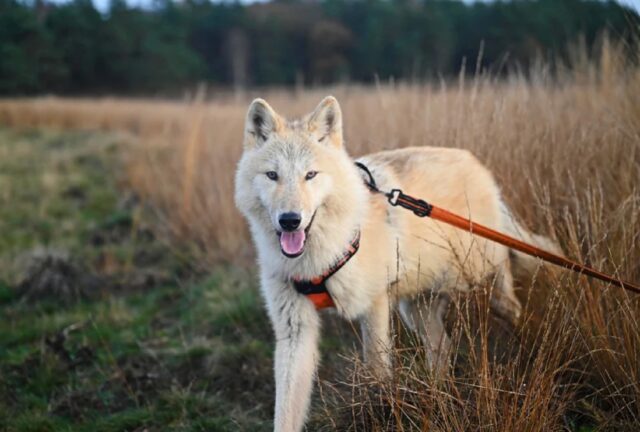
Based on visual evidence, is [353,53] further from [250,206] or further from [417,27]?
[250,206]

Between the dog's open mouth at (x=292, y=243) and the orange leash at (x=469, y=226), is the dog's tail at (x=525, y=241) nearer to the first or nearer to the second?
the orange leash at (x=469, y=226)

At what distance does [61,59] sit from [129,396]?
947 inches

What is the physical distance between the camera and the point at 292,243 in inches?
97.7

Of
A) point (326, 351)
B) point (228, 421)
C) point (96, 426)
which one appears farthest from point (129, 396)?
point (326, 351)

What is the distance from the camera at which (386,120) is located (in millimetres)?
5215

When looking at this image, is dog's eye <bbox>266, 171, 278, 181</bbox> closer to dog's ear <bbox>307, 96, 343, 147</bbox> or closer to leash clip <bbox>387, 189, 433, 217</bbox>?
dog's ear <bbox>307, 96, 343, 147</bbox>

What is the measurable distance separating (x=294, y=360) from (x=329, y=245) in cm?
64

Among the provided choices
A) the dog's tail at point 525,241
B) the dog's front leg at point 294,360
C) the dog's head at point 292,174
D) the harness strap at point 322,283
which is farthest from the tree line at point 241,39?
the dog's front leg at point 294,360

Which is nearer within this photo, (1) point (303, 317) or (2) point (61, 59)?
(1) point (303, 317)

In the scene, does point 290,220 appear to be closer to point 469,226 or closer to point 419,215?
point 419,215

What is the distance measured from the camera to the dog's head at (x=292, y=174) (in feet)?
8.20

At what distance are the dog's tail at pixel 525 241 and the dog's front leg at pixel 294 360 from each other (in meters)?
1.47

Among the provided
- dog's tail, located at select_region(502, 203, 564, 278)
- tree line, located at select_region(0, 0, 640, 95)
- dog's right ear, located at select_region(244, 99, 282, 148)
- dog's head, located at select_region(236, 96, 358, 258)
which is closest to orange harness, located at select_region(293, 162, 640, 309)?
dog's head, located at select_region(236, 96, 358, 258)

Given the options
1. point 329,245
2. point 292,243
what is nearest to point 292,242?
point 292,243
